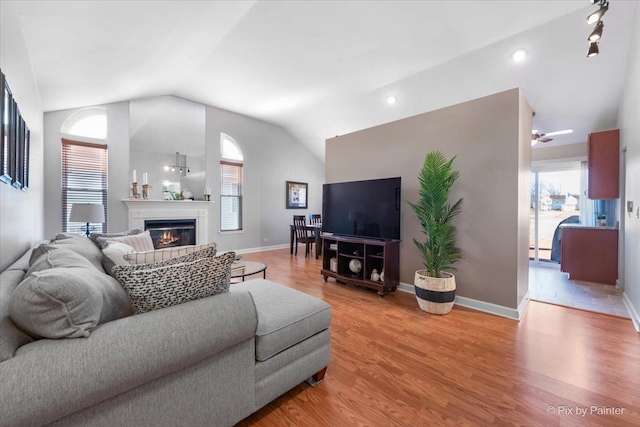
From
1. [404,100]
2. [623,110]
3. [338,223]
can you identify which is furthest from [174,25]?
[623,110]

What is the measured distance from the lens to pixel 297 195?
7535 mm

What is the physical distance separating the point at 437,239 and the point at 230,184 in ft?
16.1

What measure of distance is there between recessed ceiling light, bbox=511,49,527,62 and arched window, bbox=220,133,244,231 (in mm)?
5375

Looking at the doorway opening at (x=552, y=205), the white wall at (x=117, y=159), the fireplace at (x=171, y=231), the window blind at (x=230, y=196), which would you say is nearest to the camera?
the white wall at (x=117, y=159)

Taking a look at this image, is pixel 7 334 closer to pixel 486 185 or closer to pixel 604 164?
pixel 486 185

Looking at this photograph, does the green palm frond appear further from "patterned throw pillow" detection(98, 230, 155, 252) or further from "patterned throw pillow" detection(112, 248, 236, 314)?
"patterned throw pillow" detection(98, 230, 155, 252)

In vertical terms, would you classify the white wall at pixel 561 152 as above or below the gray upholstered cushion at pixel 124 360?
above

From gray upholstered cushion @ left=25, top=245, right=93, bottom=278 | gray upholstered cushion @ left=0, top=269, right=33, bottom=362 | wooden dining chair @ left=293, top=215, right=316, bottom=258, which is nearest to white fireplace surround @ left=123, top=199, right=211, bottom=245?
wooden dining chair @ left=293, top=215, right=316, bottom=258

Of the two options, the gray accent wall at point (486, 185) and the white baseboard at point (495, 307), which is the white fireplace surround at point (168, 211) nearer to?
the gray accent wall at point (486, 185)

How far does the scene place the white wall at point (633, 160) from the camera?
2.59 meters

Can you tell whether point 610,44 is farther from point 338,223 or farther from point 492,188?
point 338,223

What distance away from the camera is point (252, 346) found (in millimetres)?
1332

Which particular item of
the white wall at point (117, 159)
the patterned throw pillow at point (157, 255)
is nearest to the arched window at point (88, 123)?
the white wall at point (117, 159)

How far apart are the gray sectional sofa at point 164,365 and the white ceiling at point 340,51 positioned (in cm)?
235
